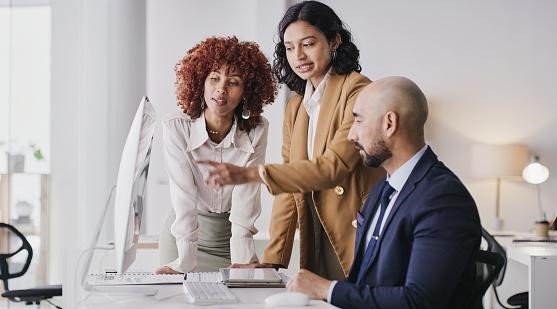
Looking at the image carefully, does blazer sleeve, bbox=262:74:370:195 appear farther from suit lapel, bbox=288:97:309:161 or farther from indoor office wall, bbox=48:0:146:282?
indoor office wall, bbox=48:0:146:282

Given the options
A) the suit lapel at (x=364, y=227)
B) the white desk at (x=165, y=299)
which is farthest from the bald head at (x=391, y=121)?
the white desk at (x=165, y=299)

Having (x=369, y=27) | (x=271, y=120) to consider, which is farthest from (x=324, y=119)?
(x=369, y=27)

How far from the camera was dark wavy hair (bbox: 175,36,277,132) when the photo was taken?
313 centimetres

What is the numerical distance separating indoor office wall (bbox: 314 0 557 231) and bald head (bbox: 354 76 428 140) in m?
4.96

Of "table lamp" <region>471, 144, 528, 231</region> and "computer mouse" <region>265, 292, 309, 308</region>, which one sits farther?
"table lamp" <region>471, 144, 528, 231</region>

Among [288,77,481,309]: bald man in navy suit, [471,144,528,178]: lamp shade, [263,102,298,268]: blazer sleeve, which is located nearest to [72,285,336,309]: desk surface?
[288,77,481,309]: bald man in navy suit

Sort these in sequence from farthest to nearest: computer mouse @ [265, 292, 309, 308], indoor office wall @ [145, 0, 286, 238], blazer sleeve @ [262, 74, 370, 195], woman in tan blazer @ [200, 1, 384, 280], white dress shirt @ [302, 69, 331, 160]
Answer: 1. indoor office wall @ [145, 0, 286, 238]
2. white dress shirt @ [302, 69, 331, 160]
3. woman in tan blazer @ [200, 1, 384, 280]
4. blazer sleeve @ [262, 74, 370, 195]
5. computer mouse @ [265, 292, 309, 308]

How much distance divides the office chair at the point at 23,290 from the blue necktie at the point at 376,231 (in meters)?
1.70

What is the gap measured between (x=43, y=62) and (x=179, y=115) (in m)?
0.94

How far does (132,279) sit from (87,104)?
2405 mm

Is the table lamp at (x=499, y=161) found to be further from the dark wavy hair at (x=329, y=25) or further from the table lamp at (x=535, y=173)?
the dark wavy hair at (x=329, y=25)

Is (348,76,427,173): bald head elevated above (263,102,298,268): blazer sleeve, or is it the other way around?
(348,76,427,173): bald head

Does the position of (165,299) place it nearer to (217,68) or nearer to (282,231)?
(282,231)

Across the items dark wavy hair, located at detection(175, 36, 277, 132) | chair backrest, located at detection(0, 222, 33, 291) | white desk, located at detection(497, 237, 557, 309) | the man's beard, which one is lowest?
white desk, located at detection(497, 237, 557, 309)
